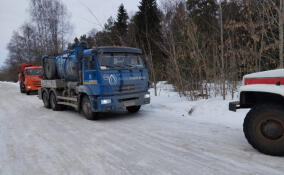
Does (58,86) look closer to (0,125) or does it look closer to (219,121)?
(0,125)

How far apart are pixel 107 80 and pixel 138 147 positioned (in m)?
2.77

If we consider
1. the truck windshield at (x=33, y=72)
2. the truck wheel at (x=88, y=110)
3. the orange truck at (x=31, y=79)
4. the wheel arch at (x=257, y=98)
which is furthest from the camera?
the truck windshield at (x=33, y=72)

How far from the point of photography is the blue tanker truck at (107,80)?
21.7 ft

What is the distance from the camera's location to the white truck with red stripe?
3.48 metres

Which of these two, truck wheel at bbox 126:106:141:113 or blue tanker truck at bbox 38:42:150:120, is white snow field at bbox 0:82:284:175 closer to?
blue tanker truck at bbox 38:42:150:120

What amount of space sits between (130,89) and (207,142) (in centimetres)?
327

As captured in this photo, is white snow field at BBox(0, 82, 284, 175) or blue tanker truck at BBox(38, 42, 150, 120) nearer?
white snow field at BBox(0, 82, 284, 175)

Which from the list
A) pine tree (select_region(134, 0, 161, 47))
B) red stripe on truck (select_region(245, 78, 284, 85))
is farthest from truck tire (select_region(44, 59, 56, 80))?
red stripe on truck (select_region(245, 78, 284, 85))

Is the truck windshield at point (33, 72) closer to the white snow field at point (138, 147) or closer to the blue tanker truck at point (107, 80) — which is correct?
the blue tanker truck at point (107, 80)

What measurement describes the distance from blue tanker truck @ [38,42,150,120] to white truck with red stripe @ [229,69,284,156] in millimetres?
3810

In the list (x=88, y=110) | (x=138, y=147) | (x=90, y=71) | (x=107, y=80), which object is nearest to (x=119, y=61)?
(x=107, y=80)

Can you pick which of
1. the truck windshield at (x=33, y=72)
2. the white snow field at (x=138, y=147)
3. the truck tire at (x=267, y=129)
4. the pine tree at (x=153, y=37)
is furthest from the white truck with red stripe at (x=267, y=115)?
the truck windshield at (x=33, y=72)

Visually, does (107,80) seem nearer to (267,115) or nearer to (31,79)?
(267,115)

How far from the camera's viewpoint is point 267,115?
3.62m
